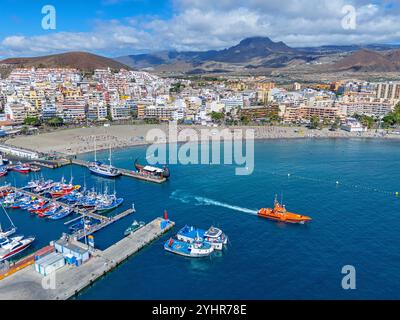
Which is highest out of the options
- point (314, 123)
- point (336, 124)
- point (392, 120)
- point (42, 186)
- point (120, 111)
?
point (120, 111)

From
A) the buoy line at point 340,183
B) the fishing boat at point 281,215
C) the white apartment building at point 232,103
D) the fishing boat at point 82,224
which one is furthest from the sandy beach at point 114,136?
the fishing boat at point 281,215

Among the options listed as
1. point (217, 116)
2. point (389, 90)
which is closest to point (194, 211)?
point (217, 116)

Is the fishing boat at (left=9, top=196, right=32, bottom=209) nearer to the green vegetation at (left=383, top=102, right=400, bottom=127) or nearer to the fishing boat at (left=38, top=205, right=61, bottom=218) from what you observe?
the fishing boat at (left=38, top=205, right=61, bottom=218)

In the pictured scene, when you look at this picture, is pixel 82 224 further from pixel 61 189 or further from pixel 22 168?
pixel 22 168

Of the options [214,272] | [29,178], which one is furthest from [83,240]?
[29,178]

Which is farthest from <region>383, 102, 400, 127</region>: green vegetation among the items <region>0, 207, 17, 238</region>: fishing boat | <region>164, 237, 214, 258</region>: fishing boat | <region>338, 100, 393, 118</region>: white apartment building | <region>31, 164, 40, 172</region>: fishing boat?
<region>0, 207, 17, 238</region>: fishing boat

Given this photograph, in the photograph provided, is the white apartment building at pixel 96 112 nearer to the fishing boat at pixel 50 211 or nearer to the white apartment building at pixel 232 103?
the white apartment building at pixel 232 103
